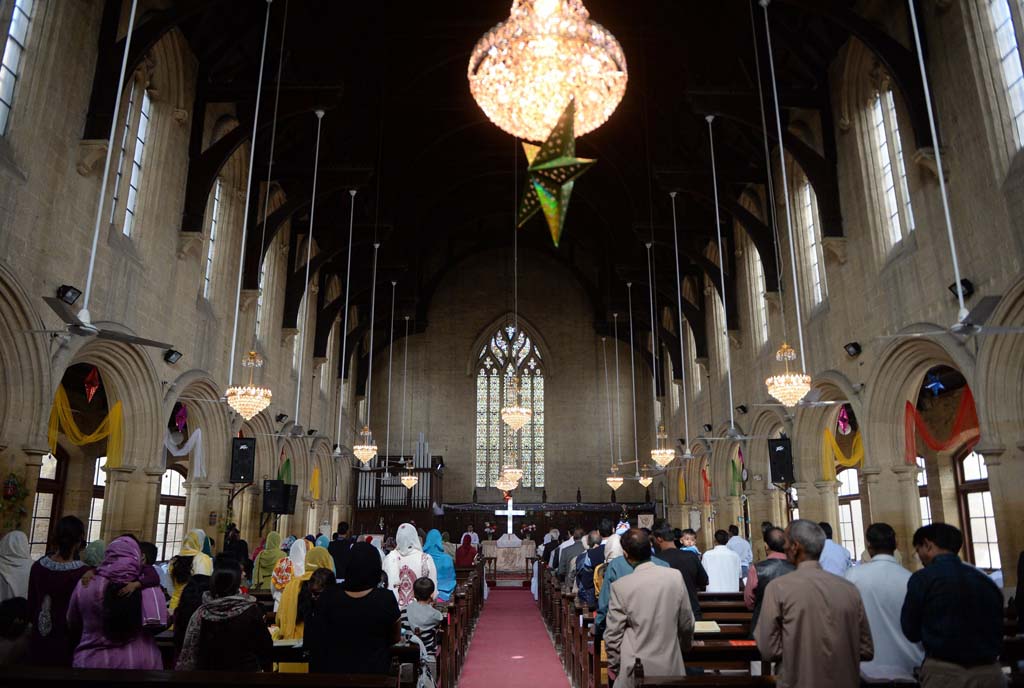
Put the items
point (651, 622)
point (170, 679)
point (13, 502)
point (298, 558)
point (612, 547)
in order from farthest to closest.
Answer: point (13, 502)
point (612, 547)
point (298, 558)
point (651, 622)
point (170, 679)

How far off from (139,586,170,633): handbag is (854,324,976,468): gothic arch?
359 inches

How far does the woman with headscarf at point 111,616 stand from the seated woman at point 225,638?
413mm

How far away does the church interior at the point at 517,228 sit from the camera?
767cm

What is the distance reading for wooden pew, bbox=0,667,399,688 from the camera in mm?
2982

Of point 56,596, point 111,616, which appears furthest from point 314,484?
point 111,616

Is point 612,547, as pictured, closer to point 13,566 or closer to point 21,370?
point 13,566

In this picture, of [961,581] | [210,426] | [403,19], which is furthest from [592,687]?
[403,19]

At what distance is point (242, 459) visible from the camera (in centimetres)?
1288

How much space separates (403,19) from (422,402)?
553 inches

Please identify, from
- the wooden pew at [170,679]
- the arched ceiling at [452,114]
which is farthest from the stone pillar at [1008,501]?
the wooden pew at [170,679]

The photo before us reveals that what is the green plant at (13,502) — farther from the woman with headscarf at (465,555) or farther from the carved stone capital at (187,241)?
the woman with headscarf at (465,555)

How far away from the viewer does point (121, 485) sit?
10.4 meters

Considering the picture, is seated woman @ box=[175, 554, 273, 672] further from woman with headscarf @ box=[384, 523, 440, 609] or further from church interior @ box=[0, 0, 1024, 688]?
woman with headscarf @ box=[384, 523, 440, 609]

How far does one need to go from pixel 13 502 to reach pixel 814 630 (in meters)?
8.01
